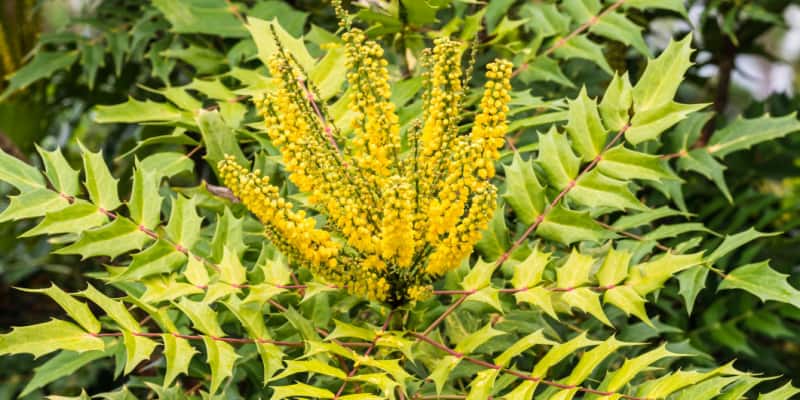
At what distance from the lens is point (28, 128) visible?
2402 millimetres

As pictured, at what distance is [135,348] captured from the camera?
1.01 m

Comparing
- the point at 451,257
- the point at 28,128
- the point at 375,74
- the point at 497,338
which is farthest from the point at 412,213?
the point at 28,128

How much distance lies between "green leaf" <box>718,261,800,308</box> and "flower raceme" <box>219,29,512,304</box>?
0.43 meters

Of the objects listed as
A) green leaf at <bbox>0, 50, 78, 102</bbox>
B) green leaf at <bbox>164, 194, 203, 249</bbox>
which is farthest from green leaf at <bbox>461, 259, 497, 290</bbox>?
green leaf at <bbox>0, 50, 78, 102</bbox>

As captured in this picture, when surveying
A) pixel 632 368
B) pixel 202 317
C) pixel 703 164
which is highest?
pixel 202 317

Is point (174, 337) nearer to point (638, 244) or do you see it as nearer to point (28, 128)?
point (638, 244)

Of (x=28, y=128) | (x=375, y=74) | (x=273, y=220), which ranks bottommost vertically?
(x=28, y=128)

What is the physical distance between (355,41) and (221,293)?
36 centimetres

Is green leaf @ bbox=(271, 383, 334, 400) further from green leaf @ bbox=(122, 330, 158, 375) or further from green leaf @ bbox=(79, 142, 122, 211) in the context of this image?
green leaf @ bbox=(79, 142, 122, 211)

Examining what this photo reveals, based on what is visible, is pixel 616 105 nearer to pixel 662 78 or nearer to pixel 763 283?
pixel 662 78

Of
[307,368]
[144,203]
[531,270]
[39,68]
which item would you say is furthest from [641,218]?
[39,68]

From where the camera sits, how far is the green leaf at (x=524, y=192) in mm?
1182

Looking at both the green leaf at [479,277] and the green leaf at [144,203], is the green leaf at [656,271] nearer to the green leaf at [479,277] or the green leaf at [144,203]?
the green leaf at [479,277]

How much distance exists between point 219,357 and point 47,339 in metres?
0.21
